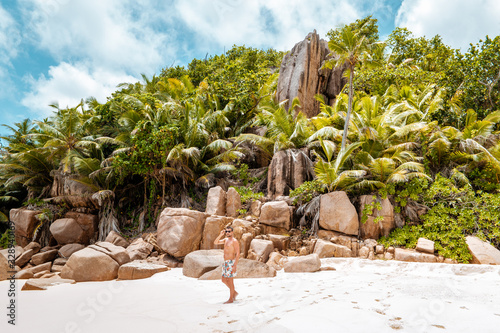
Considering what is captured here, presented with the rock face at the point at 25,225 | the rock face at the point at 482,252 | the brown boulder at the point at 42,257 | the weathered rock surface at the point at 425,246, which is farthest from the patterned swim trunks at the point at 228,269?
the rock face at the point at 25,225

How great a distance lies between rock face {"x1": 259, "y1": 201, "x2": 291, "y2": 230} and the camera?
8.60 metres

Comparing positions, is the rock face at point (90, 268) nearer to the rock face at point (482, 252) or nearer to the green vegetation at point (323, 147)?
the green vegetation at point (323, 147)

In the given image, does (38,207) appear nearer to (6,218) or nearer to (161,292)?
(6,218)

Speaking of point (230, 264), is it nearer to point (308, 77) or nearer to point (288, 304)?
point (288, 304)

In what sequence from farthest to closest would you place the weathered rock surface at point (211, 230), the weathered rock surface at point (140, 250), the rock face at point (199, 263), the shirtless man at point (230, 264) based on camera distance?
the weathered rock surface at point (140, 250), the weathered rock surface at point (211, 230), the rock face at point (199, 263), the shirtless man at point (230, 264)

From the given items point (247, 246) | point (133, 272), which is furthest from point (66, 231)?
point (247, 246)

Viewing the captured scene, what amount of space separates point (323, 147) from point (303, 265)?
5.11 meters

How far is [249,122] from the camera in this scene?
1505 centimetres

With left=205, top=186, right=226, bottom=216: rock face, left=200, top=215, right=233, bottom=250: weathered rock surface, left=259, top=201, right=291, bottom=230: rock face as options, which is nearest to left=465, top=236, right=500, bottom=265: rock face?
left=259, top=201, right=291, bottom=230: rock face

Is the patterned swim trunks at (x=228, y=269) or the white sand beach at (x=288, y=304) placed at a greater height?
the patterned swim trunks at (x=228, y=269)

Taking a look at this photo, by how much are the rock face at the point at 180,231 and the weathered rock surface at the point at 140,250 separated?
785mm

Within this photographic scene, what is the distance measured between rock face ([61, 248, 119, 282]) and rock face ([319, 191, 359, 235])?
19.5 ft

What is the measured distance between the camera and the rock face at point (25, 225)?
12250mm

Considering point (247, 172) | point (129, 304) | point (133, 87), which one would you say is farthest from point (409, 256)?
point (133, 87)
